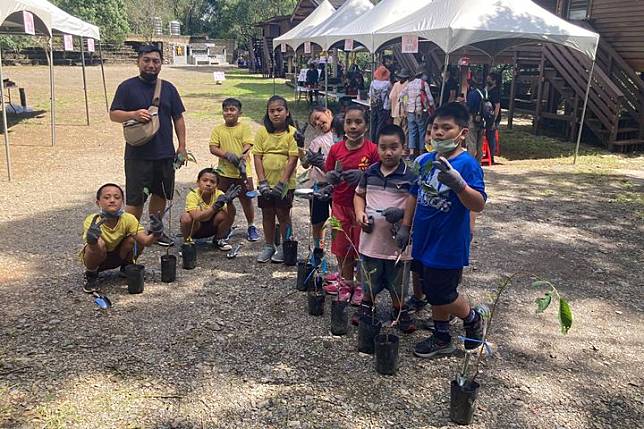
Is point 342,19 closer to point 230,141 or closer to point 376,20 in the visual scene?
point 376,20

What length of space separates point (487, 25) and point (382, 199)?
20.0ft

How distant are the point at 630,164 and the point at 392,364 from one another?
9.19 m

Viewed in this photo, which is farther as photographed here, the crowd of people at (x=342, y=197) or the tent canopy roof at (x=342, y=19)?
the tent canopy roof at (x=342, y=19)

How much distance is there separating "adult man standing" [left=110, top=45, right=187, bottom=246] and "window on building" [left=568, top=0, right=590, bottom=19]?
1272 cm

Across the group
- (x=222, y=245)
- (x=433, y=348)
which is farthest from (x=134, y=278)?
(x=433, y=348)

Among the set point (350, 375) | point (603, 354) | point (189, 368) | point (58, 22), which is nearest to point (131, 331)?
point (189, 368)

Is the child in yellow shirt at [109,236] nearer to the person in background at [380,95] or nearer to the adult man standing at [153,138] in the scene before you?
the adult man standing at [153,138]

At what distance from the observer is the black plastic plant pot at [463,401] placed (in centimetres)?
273

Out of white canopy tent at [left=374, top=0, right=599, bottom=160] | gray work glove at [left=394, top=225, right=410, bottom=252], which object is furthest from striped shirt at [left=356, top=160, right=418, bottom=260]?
white canopy tent at [left=374, top=0, right=599, bottom=160]

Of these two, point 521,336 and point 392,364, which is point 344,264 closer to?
point 392,364

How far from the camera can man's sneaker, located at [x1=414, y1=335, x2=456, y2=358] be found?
3408 millimetres

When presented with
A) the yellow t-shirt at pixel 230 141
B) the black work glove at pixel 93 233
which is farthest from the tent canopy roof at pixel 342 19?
the black work glove at pixel 93 233

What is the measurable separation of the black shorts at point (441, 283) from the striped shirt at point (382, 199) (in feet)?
0.99

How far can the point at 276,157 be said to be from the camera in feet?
15.2
